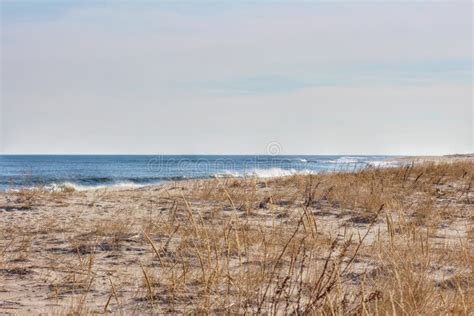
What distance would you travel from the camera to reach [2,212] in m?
7.42

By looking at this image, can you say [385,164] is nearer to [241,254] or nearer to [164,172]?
[164,172]

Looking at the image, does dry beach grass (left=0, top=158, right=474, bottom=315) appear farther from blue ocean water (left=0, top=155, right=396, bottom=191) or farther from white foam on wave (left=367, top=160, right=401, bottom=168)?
white foam on wave (left=367, top=160, right=401, bottom=168)

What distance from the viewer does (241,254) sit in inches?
186

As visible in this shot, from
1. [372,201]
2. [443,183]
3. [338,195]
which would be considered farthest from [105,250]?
[443,183]

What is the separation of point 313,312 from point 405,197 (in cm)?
629

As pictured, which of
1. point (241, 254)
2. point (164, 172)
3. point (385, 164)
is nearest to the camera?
point (241, 254)

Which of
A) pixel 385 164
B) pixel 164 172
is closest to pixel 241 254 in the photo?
pixel 385 164

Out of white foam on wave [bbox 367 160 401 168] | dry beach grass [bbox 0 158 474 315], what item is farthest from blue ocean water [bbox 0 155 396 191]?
dry beach grass [bbox 0 158 474 315]

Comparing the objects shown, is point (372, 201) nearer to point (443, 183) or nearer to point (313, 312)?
point (443, 183)

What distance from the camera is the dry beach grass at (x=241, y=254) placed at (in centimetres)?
282

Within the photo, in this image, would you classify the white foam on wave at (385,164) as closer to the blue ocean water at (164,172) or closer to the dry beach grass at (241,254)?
the blue ocean water at (164,172)

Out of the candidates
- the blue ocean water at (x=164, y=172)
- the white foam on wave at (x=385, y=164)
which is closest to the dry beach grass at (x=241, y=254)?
the blue ocean water at (x=164, y=172)

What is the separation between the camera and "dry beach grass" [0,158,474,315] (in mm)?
2820

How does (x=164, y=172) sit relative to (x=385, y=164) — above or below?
below
